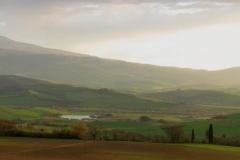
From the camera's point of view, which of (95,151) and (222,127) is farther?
(222,127)

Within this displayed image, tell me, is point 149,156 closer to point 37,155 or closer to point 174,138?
point 37,155

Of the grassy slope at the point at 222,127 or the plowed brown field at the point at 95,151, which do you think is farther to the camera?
the grassy slope at the point at 222,127

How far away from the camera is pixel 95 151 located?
57.9 metres

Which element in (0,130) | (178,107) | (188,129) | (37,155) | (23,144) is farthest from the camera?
(178,107)

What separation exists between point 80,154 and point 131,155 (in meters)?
7.31

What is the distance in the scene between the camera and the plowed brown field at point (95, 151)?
5197 cm

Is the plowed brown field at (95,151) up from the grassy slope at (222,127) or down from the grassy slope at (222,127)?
down

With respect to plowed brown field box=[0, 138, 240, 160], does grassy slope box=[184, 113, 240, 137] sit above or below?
above

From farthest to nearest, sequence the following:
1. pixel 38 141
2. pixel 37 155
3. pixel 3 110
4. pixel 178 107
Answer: pixel 178 107 → pixel 3 110 → pixel 38 141 → pixel 37 155

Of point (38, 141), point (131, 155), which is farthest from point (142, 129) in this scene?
point (131, 155)

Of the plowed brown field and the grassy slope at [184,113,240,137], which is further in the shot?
the grassy slope at [184,113,240,137]

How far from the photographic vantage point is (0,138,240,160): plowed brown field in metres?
52.0

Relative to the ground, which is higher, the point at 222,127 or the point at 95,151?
the point at 222,127

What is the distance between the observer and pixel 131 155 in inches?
2157
